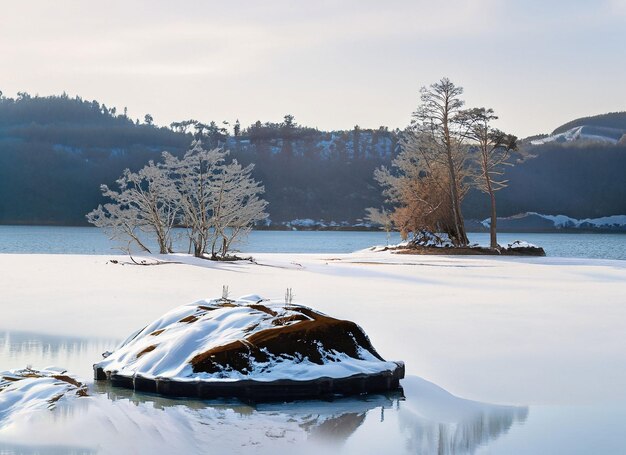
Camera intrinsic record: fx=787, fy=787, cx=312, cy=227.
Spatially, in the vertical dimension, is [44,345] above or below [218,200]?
below

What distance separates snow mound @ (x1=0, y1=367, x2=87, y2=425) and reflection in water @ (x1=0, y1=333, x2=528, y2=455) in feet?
0.46

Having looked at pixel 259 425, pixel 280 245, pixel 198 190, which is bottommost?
pixel 280 245

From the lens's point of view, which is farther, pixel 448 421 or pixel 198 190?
pixel 198 190

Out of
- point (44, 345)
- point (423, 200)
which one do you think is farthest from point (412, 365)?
point (423, 200)

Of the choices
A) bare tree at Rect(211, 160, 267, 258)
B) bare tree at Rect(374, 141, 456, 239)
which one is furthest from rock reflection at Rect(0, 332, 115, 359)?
bare tree at Rect(374, 141, 456, 239)

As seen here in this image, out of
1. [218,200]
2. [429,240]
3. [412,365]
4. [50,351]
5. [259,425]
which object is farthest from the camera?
[429,240]

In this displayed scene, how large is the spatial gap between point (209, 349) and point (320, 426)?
195 centimetres

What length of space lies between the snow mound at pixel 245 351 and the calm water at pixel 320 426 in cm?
35

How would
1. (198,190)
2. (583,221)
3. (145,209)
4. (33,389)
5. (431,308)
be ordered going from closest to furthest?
(33,389) < (431,308) < (198,190) < (145,209) < (583,221)

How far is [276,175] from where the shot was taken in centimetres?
18250

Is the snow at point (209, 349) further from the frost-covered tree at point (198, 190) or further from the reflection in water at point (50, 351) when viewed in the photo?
the frost-covered tree at point (198, 190)

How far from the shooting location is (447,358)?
32.1ft

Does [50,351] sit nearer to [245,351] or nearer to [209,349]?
[209,349]

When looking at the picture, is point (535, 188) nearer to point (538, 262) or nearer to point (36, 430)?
point (538, 262)
